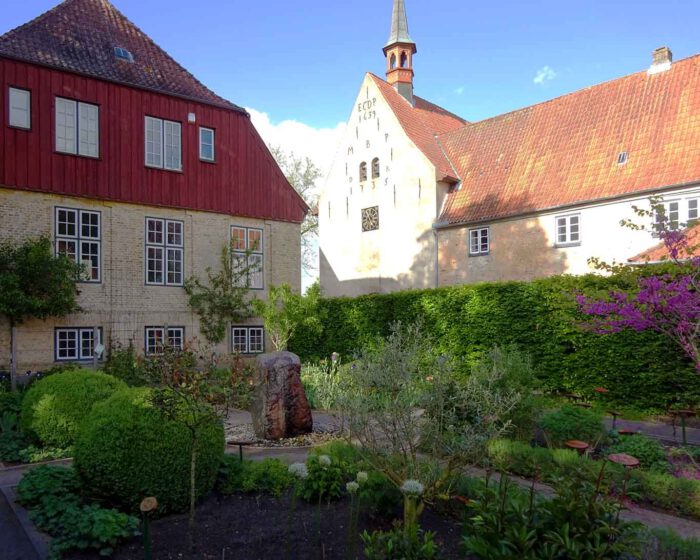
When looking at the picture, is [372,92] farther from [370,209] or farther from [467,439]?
[467,439]

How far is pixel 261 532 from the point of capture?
4.80 m

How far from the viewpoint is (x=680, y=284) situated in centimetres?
722

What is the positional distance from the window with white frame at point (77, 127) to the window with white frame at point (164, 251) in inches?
107

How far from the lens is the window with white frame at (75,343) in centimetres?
1552

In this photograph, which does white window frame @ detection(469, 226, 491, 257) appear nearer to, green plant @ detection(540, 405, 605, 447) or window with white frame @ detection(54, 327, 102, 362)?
window with white frame @ detection(54, 327, 102, 362)

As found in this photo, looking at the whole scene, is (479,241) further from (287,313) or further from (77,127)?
(77,127)

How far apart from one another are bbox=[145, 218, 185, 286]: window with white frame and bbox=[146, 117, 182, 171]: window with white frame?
6.03ft

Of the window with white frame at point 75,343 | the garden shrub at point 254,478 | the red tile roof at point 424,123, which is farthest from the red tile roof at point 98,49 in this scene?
the garden shrub at point 254,478

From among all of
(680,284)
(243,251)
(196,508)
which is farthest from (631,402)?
(243,251)

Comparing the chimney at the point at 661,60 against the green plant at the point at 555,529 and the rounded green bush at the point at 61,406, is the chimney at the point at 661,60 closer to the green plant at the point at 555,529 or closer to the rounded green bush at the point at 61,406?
the green plant at the point at 555,529

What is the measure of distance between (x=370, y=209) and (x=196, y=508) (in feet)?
76.7

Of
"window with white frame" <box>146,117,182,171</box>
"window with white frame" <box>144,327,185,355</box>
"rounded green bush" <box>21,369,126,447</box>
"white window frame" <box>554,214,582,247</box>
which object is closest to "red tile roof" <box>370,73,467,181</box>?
"white window frame" <box>554,214,582,247</box>

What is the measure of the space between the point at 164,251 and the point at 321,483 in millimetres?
13825

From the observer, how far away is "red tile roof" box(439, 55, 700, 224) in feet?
60.7
